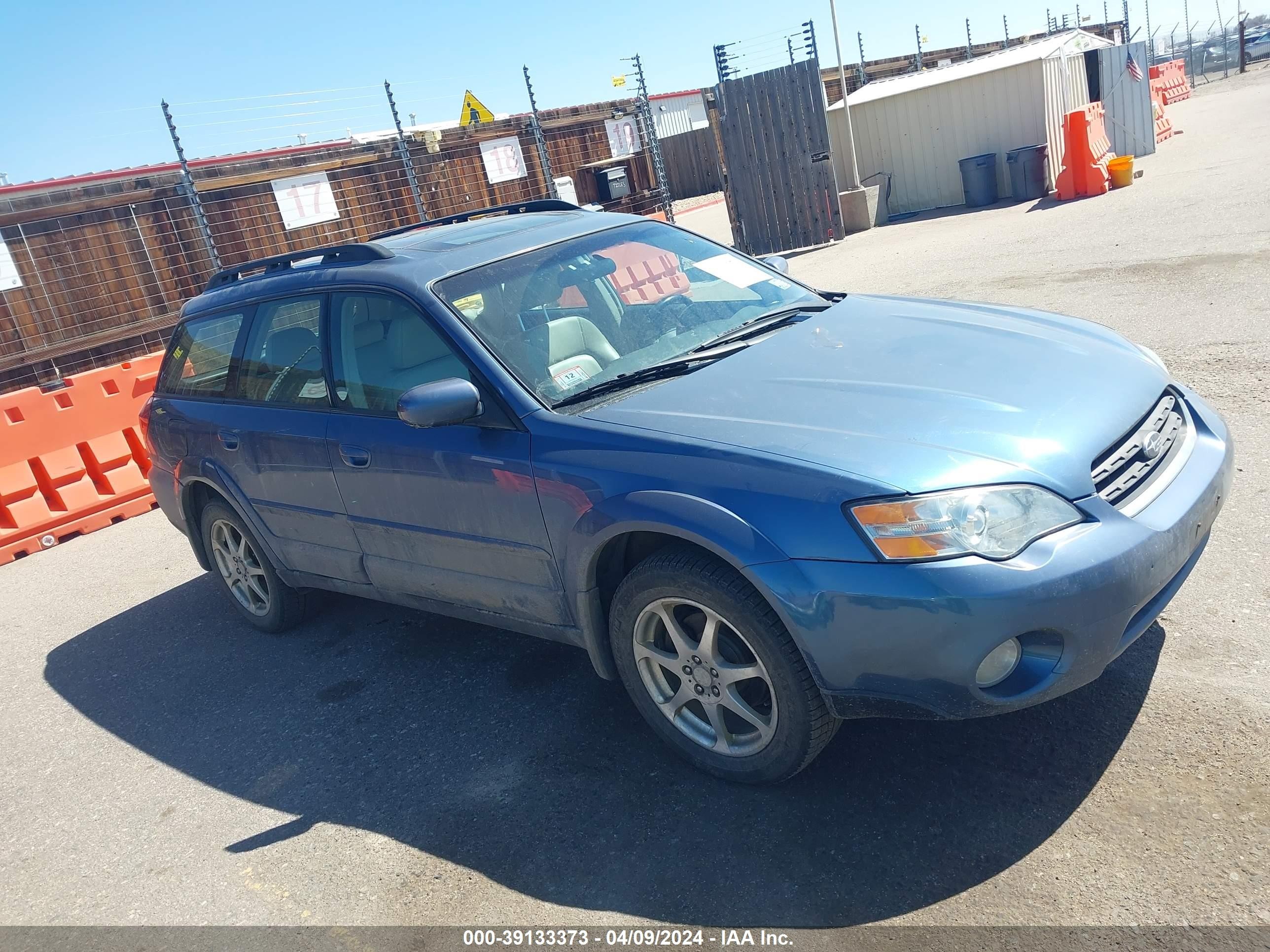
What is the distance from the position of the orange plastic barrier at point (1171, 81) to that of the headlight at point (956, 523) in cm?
3187

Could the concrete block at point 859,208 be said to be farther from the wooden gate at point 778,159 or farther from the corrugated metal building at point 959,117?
the corrugated metal building at point 959,117

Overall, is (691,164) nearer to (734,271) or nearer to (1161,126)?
(1161,126)

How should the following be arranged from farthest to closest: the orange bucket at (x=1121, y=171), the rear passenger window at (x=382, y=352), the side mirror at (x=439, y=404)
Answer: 1. the orange bucket at (x=1121, y=171)
2. the rear passenger window at (x=382, y=352)
3. the side mirror at (x=439, y=404)

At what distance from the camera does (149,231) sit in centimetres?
1195

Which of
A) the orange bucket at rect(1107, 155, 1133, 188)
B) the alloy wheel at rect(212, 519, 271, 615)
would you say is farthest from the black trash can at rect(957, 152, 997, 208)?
the alloy wheel at rect(212, 519, 271, 615)

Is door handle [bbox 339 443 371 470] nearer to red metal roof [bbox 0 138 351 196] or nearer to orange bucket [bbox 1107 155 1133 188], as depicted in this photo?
red metal roof [bbox 0 138 351 196]

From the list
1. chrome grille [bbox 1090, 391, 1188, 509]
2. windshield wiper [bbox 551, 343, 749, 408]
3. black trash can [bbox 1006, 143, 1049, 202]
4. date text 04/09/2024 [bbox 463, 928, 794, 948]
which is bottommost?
date text 04/09/2024 [bbox 463, 928, 794, 948]

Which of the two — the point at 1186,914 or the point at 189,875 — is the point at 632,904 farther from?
the point at 189,875

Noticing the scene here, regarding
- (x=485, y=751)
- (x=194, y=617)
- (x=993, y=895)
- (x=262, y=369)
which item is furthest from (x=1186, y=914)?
(x=194, y=617)

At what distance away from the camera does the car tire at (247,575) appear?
5.08 meters

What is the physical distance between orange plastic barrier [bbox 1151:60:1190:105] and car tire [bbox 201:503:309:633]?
31.5 metres

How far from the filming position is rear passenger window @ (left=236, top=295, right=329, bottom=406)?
14.1ft

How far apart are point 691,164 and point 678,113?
12.2ft

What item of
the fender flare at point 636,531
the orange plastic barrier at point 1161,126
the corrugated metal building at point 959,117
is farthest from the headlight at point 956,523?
the orange plastic barrier at point 1161,126
